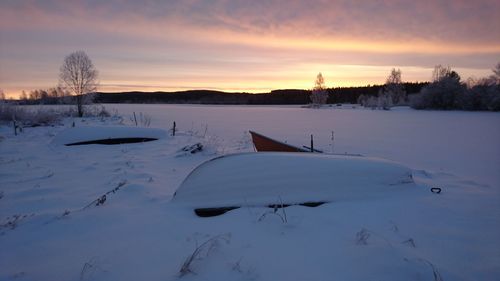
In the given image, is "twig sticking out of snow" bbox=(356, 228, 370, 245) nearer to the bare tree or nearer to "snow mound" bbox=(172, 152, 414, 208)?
"snow mound" bbox=(172, 152, 414, 208)

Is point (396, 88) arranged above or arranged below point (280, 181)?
above

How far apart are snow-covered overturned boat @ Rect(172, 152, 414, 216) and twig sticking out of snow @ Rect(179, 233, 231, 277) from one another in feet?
2.27

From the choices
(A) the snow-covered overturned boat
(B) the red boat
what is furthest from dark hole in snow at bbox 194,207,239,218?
(B) the red boat

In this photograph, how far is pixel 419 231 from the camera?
3.44m

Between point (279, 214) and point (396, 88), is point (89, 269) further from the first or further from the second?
point (396, 88)


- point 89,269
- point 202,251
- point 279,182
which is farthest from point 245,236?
point 89,269

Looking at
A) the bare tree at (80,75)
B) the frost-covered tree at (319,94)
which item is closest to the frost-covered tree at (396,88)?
the frost-covered tree at (319,94)

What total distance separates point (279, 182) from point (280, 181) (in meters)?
0.02

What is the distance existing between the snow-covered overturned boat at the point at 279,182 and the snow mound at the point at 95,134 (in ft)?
28.5

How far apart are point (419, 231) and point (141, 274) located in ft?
10.1

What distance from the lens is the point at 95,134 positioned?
1154 centimetres

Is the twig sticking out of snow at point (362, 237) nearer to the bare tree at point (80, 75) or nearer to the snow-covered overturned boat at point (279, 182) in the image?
the snow-covered overturned boat at point (279, 182)

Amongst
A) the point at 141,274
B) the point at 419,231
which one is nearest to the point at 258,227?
the point at 141,274

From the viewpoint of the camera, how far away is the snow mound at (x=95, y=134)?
37.1 feet
